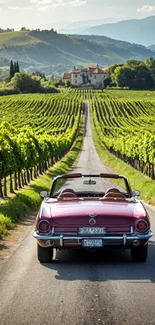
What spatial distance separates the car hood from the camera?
29.5 feet

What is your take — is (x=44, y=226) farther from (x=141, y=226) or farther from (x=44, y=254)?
(x=141, y=226)

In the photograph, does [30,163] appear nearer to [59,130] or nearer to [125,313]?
[125,313]

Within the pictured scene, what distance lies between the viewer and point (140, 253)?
908 centimetres

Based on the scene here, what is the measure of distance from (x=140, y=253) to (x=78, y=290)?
7.12ft

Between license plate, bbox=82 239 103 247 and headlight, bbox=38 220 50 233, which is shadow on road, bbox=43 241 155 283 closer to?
license plate, bbox=82 239 103 247

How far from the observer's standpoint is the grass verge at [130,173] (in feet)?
91.3

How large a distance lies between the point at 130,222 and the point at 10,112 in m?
150

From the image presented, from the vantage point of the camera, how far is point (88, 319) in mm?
5883

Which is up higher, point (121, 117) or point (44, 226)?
point (44, 226)

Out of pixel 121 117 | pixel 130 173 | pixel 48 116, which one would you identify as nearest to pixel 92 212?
pixel 130 173

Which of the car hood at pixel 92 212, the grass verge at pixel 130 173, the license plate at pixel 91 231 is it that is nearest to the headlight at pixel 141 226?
the car hood at pixel 92 212

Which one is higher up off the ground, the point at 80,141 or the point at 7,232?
the point at 7,232

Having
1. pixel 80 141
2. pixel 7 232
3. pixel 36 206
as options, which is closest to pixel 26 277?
pixel 7 232

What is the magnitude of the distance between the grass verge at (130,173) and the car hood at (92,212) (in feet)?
50.6
